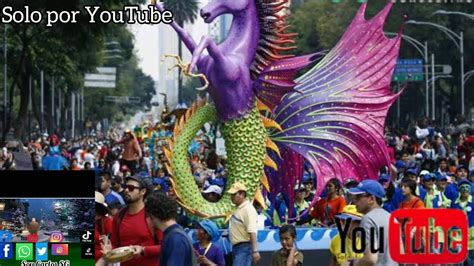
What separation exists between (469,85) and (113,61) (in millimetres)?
33948

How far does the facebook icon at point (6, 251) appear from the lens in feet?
31.1

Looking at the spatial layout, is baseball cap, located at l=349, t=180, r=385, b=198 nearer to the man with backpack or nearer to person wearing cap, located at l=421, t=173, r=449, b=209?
the man with backpack

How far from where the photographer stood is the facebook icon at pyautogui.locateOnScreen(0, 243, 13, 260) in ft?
31.1

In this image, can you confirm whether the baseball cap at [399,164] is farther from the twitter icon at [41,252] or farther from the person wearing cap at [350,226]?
the twitter icon at [41,252]

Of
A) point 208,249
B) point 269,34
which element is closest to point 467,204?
point 269,34

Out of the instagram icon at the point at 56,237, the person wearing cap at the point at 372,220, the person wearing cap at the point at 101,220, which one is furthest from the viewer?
the person wearing cap at the point at 101,220

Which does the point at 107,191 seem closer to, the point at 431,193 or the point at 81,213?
the point at 431,193

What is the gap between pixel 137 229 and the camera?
11.0 m

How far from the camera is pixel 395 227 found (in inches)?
350

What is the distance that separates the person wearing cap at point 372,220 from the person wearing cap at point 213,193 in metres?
9.06

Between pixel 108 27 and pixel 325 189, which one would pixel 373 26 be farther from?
pixel 108 27

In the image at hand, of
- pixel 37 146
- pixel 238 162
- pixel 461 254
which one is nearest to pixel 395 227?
pixel 461 254

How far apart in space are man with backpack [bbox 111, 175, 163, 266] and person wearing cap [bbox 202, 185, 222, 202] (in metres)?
8.08

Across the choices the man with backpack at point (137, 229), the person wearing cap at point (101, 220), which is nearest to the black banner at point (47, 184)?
the man with backpack at point (137, 229)
